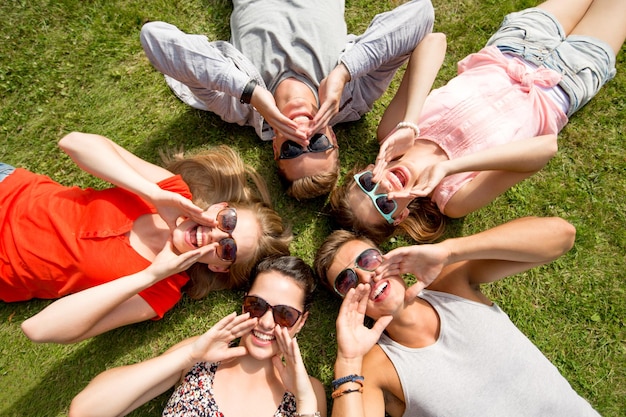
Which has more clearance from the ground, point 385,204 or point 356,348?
point 385,204

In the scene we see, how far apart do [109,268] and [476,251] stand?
Answer: 3491 millimetres

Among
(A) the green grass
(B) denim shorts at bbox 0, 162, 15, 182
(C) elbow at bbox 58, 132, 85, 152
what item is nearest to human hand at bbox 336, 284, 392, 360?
(A) the green grass

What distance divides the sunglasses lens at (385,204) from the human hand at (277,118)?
0.92 meters

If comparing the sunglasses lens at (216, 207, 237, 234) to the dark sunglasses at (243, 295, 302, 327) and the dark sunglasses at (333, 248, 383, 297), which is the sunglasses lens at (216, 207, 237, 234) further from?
the dark sunglasses at (333, 248, 383, 297)

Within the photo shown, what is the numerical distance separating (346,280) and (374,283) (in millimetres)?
265

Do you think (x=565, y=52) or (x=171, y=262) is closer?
(x=171, y=262)

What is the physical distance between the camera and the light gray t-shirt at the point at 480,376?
152 inches

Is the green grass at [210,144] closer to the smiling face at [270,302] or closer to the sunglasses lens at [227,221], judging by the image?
the smiling face at [270,302]

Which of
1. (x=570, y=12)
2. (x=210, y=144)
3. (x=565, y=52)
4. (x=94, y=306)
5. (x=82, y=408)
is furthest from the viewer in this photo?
(x=210, y=144)

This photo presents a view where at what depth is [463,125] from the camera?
4473 millimetres

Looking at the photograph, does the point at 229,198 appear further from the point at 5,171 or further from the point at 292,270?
the point at 5,171

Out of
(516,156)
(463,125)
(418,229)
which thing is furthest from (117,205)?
(516,156)

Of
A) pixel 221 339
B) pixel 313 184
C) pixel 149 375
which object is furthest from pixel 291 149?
pixel 149 375

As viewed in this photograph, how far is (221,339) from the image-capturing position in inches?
156
